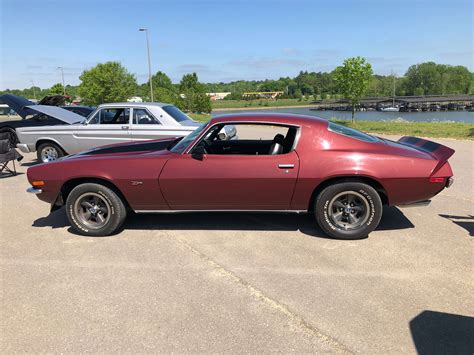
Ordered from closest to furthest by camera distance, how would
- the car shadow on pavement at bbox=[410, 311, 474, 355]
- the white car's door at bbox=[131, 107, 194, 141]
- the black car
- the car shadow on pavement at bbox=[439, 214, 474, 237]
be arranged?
the car shadow on pavement at bbox=[410, 311, 474, 355]
the car shadow on pavement at bbox=[439, 214, 474, 237]
the white car's door at bbox=[131, 107, 194, 141]
the black car

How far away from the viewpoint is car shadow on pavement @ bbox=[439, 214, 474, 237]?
15.5 feet

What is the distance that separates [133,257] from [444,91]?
15702 cm

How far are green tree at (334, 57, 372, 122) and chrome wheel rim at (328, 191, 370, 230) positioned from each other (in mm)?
29859

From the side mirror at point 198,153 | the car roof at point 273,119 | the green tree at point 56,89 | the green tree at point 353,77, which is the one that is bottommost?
the side mirror at point 198,153

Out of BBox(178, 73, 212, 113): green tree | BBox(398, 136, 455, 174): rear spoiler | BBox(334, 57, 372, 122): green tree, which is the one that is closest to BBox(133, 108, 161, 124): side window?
BBox(398, 136, 455, 174): rear spoiler

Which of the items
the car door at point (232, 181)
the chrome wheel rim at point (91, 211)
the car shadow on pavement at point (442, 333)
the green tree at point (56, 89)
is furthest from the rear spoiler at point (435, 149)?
the green tree at point (56, 89)

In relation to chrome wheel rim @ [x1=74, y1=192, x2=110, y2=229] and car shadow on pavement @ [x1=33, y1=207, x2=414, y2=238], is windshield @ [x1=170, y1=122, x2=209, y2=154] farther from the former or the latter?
chrome wheel rim @ [x1=74, y1=192, x2=110, y2=229]

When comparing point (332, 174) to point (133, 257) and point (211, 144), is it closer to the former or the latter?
point (211, 144)

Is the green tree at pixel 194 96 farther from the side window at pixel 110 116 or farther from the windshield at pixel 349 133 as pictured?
the windshield at pixel 349 133

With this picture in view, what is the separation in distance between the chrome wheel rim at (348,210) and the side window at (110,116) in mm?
6383

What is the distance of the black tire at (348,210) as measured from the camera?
14.1ft

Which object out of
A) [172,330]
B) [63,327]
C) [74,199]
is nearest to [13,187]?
[74,199]

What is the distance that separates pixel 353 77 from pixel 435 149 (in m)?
29.7

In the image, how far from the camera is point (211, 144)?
219 inches
